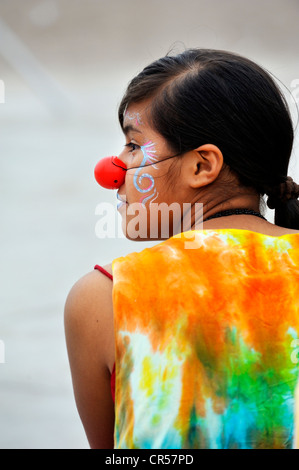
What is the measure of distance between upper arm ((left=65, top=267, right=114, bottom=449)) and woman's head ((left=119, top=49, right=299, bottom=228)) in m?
0.32

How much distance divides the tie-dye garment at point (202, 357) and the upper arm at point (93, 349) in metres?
0.05

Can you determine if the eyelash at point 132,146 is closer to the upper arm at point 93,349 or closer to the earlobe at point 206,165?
the earlobe at point 206,165

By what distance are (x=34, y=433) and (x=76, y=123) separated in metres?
2.30

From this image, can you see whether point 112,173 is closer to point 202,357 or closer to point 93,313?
point 93,313

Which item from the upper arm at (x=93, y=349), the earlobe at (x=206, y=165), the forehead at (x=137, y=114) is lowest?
the upper arm at (x=93, y=349)

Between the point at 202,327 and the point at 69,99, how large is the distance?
3.30 metres

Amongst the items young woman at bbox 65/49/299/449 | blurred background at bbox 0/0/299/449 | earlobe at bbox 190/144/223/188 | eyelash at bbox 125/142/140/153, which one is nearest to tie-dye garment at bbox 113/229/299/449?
young woman at bbox 65/49/299/449

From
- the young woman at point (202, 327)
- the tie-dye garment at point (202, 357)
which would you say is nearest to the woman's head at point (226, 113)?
the young woman at point (202, 327)

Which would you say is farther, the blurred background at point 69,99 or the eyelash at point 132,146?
the blurred background at point 69,99

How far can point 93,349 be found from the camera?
842mm

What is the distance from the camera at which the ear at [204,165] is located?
96 cm

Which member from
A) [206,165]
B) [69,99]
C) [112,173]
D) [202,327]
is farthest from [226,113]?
[69,99]

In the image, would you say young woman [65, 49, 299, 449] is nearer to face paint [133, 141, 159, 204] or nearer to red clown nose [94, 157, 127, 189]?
face paint [133, 141, 159, 204]

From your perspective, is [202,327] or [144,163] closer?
[202,327]
